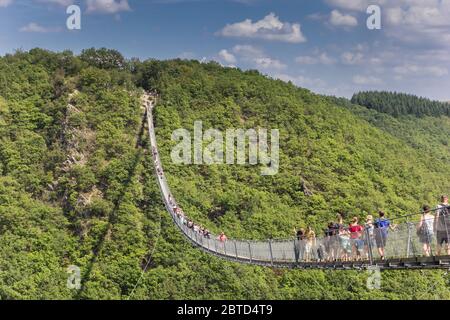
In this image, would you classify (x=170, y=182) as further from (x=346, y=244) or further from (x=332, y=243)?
(x=346, y=244)

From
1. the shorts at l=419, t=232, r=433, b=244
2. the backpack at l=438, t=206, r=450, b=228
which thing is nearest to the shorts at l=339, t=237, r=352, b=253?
the shorts at l=419, t=232, r=433, b=244

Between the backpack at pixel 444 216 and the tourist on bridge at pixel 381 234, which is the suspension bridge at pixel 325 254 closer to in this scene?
the tourist on bridge at pixel 381 234

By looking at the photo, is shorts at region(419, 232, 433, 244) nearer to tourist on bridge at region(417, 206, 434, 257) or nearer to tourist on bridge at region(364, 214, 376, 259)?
tourist on bridge at region(417, 206, 434, 257)

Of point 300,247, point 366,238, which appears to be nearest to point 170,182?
point 300,247

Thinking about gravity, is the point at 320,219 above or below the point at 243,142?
below

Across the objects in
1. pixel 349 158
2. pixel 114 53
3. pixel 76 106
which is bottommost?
pixel 349 158

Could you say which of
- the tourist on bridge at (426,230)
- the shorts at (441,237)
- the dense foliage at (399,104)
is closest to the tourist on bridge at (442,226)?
the shorts at (441,237)
